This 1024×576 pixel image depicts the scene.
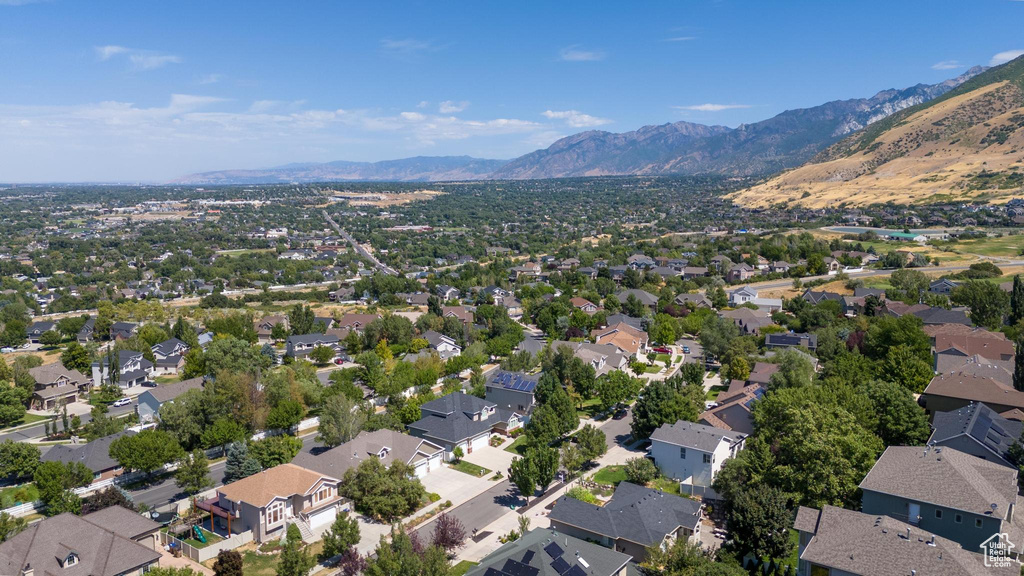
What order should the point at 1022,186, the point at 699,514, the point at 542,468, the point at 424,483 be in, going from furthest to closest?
1. the point at 1022,186
2. the point at 424,483
3. the point at 542,468
4. the point at 699,514

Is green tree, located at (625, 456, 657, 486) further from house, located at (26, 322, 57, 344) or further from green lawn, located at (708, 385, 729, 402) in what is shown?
house, located at (26, 322, 57, 344)

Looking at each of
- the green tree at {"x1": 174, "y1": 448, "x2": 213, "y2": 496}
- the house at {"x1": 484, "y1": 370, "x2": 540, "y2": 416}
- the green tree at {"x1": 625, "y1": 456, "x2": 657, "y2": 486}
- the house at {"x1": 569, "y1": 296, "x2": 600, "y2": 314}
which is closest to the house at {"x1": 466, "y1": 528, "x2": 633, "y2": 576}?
the green tree at {"x1": 625, "y1": 456, "x2": 657, "y2": 486}

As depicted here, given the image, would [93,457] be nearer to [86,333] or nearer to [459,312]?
[86,333]

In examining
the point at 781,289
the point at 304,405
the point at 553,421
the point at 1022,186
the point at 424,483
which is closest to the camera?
the point at 424,483

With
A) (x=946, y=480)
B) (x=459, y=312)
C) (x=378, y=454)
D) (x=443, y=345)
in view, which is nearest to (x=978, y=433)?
(x=946, y=480)

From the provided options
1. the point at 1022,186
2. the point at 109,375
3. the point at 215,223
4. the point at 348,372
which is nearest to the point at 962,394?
the point at 348,372

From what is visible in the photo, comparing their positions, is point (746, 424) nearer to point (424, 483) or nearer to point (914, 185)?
point (424, 483)

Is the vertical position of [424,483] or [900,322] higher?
[900,322]
